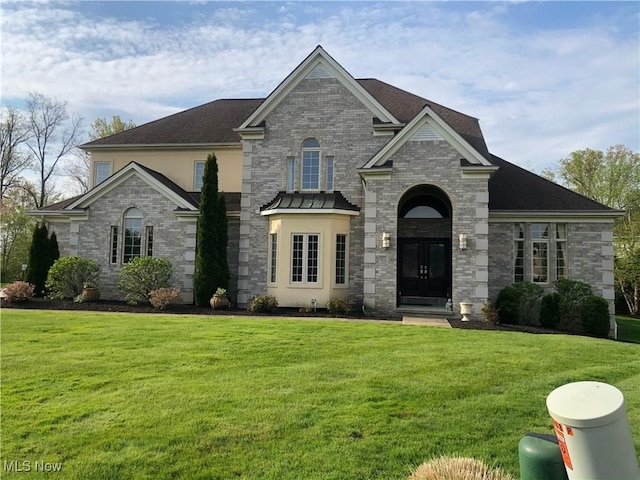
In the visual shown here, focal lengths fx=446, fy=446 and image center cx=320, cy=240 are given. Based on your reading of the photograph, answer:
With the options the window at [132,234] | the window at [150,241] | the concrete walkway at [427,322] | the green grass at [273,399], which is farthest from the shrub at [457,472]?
the window at [132,234]

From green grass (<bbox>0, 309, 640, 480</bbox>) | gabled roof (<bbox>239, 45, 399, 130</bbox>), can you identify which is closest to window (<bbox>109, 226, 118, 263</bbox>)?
gabled roof (<bbox>239, 45, 399, 130</bbox>)

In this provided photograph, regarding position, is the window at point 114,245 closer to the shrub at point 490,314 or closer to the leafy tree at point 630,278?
the shrub at point 490,314

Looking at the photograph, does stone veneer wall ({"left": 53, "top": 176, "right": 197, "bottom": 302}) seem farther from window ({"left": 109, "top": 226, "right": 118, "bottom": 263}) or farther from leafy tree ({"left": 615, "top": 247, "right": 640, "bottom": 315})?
leafy tree ({"left": 615, "top": 247, "right": 640, "bottom": 315})

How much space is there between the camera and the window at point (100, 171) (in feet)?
74.3

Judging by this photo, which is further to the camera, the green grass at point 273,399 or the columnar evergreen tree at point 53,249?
the columnar evergreen tree at point 53,249

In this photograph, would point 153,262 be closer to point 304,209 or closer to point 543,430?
point 304,209

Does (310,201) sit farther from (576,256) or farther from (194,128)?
(576,256)

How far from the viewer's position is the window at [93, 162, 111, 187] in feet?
74.3

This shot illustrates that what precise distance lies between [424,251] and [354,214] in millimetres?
4124

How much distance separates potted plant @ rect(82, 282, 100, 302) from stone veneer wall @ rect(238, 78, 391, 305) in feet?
18.8

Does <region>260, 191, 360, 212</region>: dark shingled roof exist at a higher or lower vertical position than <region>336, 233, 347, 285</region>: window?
higher

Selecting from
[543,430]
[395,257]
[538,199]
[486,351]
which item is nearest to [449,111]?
[538,199]

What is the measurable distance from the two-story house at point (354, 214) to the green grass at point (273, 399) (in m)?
6.04

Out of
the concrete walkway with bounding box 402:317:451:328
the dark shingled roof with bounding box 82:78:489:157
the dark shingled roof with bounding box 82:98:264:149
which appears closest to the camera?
the concrete walkway with bounding box 402:317:451:328
